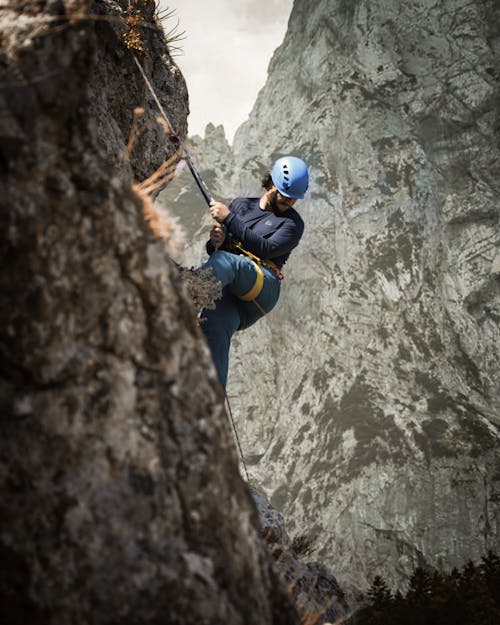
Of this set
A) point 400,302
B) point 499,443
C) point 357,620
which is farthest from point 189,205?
point 357,620

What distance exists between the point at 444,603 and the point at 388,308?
54.4ft

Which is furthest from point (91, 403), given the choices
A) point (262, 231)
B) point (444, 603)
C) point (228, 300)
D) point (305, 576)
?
point (444, 603)

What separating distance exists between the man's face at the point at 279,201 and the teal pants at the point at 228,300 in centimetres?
97

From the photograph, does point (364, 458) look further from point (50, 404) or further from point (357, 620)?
point (50, 404)

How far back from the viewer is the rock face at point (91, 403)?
1793 millimetres

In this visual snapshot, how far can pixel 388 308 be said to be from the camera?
21.0 metres

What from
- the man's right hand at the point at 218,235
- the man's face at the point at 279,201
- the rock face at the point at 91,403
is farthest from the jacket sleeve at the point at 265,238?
the rock face at the point at 91,403

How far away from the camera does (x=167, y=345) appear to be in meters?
2.20

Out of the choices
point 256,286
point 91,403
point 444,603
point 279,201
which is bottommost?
point 444,603

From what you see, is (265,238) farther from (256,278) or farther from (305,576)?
(305,576)

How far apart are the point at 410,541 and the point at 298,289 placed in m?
12.9

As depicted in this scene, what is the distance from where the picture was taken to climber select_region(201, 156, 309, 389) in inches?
200

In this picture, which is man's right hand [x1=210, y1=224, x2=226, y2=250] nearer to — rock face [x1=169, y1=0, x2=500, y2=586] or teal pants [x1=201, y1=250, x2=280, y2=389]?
Result: teal pants [x1=201, y1=250, x2=280, y2=389]

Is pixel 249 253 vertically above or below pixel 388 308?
below
